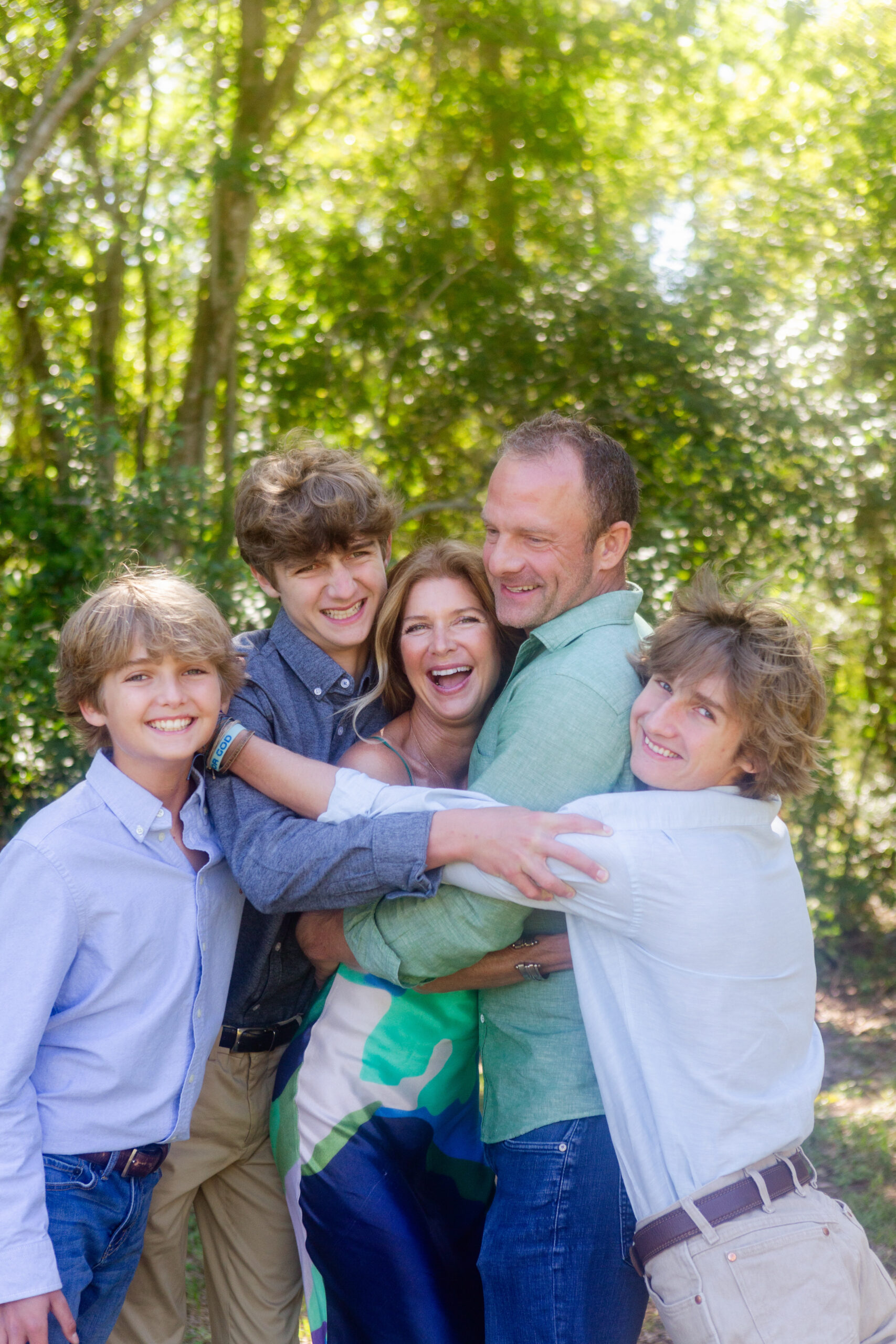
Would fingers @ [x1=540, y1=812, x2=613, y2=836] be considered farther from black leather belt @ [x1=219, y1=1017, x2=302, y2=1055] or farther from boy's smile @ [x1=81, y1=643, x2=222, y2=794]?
black leather belt @ [x1=219, y1=1017, x2=302, y2=1055]

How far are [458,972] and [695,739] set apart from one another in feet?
2.18

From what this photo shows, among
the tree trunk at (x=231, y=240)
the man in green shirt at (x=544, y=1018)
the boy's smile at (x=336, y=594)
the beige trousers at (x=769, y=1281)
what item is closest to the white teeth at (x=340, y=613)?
the boy's smile at (x=336, y=594)

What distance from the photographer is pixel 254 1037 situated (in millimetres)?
2596

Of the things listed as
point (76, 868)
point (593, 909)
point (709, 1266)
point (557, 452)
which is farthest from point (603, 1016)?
point (557, 452)

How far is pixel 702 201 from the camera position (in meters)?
7.01

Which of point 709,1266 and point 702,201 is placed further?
point 702,201

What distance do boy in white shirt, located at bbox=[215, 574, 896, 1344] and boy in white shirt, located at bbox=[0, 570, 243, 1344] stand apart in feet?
1.30

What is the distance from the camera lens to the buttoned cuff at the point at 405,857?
2.07 m

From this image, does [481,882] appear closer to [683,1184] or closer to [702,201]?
[683,1184]

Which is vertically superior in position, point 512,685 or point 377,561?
point 377,561

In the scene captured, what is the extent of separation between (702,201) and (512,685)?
5.70 m

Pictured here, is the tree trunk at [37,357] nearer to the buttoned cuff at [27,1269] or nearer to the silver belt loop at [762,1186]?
the buttoned cuff at [27,1269]

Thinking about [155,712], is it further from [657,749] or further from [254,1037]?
[657,749]

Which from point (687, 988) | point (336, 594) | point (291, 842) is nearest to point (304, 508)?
point (336, 594)
